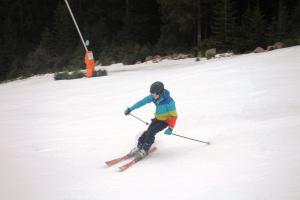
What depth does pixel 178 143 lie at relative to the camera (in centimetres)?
731

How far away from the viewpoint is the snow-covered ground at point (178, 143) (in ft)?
16.7

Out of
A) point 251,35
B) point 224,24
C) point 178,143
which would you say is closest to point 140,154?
point 178,143

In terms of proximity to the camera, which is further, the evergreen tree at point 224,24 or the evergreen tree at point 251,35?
the evergreen tree at point 224,24

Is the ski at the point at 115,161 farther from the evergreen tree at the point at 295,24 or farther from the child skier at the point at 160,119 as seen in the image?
the evergreen tree at the point at 295,24

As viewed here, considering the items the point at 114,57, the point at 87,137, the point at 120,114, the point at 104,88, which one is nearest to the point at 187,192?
the point at 87,137

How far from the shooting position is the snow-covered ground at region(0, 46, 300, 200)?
16.7 feet

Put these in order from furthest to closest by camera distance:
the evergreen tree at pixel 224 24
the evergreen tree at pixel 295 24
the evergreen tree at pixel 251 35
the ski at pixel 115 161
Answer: the evergreen tree at pixel 224 24 → the evergreen tree at pixel 251 35 → the evergreen tree at pixel 295 24 → the ski at pixel 115 161

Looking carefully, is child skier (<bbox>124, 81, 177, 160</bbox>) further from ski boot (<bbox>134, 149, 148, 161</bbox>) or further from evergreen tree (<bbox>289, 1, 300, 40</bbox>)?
evergreen tree (<bbox>289, 1, 300, 40</bbox>)

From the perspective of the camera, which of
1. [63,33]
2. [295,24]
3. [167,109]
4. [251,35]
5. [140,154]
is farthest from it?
[63,33]

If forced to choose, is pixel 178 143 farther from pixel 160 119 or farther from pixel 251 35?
pixel 251 35

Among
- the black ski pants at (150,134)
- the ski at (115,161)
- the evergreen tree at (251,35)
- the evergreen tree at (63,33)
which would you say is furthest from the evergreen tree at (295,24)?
the evergreen tree at (63,33)

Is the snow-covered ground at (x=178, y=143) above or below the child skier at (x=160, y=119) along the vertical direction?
below

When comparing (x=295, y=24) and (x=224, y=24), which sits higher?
(x=224, y=24)

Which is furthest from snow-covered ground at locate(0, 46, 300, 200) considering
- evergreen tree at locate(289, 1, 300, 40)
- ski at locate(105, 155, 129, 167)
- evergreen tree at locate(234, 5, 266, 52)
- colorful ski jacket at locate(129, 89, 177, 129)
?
evergreen tree at locate(289, 1, 300, 40)
